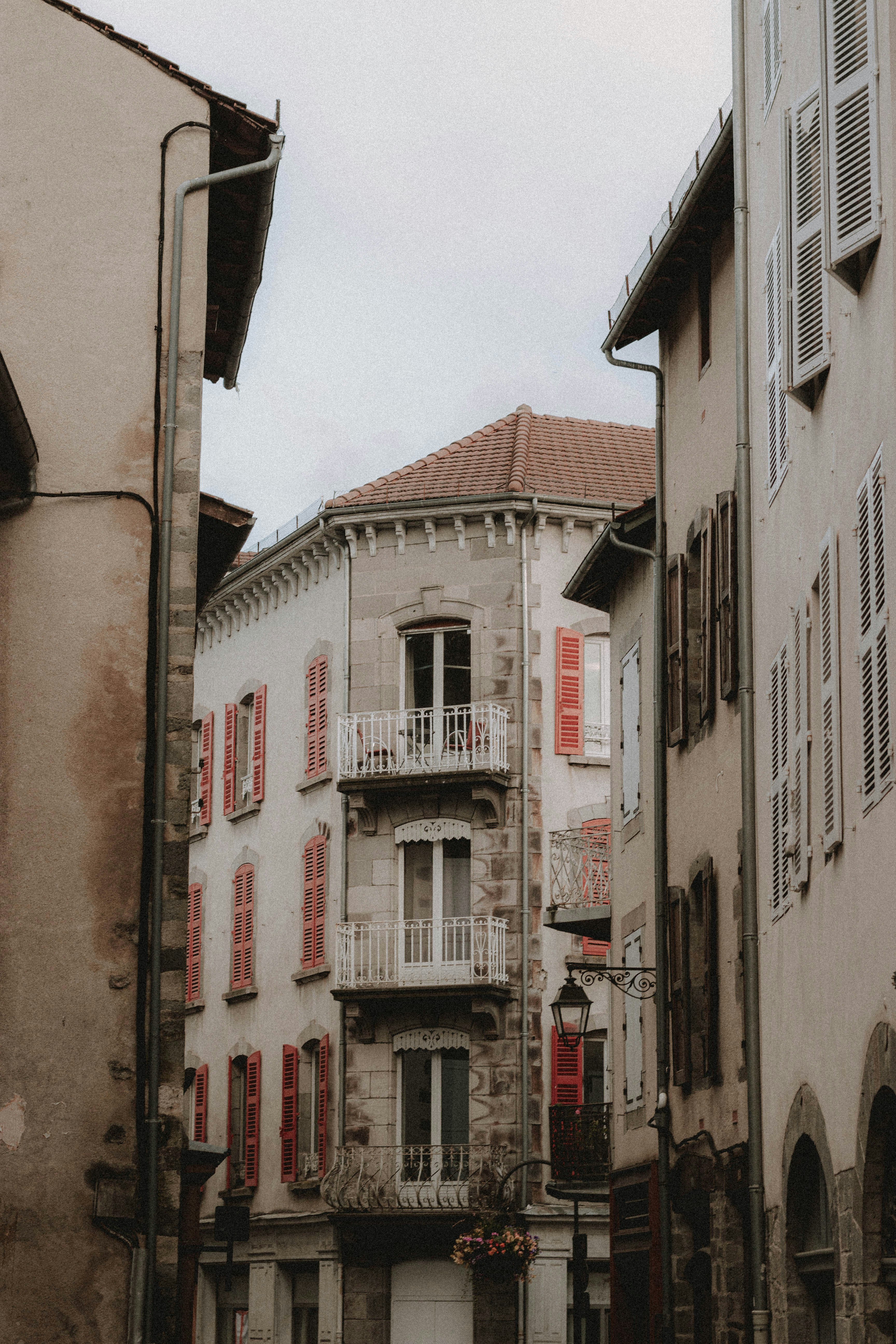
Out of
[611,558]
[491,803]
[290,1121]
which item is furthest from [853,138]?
[290,1121]

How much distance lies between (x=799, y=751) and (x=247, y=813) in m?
22.8

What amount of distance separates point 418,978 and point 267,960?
431 centimetres

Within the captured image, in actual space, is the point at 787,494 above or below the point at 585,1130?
above

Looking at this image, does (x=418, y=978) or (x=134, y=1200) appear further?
(x=418, y=978)

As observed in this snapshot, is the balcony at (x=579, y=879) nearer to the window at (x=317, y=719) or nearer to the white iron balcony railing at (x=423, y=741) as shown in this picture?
the white iron balcony railing at (x=423, y=741)

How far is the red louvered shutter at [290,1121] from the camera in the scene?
3103cm

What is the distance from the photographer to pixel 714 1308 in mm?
15602

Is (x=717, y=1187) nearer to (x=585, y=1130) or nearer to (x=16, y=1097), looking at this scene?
(x=16, y=1097)

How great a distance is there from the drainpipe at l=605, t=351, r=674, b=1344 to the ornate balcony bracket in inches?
6.8

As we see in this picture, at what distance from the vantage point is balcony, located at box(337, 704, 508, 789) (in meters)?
29.8

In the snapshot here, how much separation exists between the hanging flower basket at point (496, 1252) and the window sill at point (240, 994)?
7.44 metres

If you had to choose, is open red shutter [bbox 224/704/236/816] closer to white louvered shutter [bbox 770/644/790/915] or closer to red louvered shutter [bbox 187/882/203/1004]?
red louvered shutter [bbox 187/882/203/1004]

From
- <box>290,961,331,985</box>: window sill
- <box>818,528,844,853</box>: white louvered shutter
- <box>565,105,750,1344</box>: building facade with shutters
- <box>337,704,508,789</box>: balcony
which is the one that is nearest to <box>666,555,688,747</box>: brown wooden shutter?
<box>565,105,750,1344</box>: building facade with shutters

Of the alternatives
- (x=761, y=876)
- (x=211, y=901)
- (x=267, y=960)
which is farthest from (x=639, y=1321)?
(x=211, y=901)
